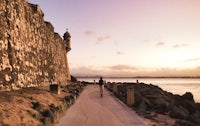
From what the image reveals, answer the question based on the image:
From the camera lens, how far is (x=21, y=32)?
1806 centimetres

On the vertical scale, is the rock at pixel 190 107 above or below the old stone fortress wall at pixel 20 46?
below

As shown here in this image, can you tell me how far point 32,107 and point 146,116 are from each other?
5.49 metres

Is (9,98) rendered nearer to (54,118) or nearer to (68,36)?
(54,118)

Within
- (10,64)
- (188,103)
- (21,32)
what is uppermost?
(21,32)

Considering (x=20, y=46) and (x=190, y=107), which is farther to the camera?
(x=190, y=107)

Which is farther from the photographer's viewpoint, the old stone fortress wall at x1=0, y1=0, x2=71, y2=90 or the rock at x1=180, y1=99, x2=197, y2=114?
the rock at x1=180, y1=99, x2=197, y2=114

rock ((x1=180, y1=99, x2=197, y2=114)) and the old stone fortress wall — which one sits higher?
the old stone fortress wall

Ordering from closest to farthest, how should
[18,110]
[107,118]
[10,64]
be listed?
1. [18,110]
2. [107,118]
3. [10,64]

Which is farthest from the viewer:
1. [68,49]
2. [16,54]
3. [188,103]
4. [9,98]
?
[68,49]

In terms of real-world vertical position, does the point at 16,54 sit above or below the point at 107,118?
above

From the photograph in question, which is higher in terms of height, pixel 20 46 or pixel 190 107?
pixel 20 46

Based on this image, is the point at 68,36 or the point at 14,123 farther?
the point at 68,36

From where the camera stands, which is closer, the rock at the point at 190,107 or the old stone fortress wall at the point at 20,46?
the old stone fortress wall at the point at 20,46

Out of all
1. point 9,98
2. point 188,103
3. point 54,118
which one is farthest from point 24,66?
point 188,103
